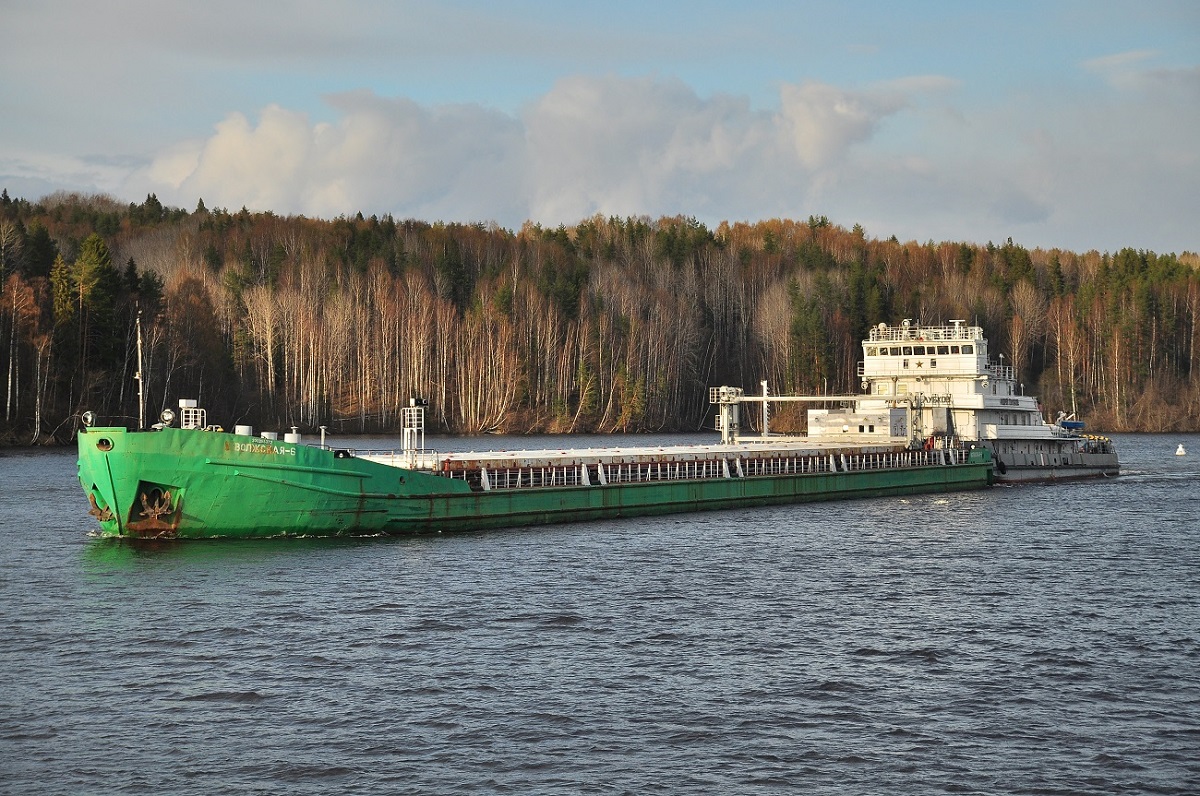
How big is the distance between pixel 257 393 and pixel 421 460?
3224 inches

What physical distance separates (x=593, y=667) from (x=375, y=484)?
58.5ft

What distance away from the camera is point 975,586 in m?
36.6

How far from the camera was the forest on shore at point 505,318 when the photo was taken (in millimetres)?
101125

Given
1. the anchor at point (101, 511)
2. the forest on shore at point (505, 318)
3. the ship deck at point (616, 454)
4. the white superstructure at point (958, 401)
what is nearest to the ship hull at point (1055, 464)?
the white superstructure at point (958, 401)

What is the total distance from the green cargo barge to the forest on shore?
55.8 m

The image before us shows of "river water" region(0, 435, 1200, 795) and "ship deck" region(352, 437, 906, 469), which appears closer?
"river water" region(0, 435, 1200, 795)

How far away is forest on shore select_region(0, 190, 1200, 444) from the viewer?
101125 mm

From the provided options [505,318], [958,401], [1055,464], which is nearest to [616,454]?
[958,401]

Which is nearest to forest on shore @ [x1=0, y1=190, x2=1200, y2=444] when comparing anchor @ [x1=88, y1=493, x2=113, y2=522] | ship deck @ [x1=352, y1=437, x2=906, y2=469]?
ship deck @ [x1=352, y1=437, x2=906, y2=469]

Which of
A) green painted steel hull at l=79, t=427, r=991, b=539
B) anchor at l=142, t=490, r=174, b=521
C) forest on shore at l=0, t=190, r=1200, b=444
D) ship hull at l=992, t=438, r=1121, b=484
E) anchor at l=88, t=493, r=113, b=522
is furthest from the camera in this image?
forest on shore at l=0, t=190, r=1200, b=444

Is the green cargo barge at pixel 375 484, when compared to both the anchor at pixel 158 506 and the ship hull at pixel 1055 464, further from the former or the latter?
the ship hull at pixel 1055 464

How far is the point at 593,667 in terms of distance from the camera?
85.3 feet

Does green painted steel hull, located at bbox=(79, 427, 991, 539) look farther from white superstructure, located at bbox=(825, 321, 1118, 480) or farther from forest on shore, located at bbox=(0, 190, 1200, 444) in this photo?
forest on shore, located at bbox=(0, 190, 1200, 444)

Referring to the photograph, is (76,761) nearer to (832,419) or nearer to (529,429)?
(832,419)
